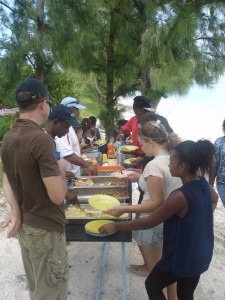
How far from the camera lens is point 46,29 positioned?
23.9ft

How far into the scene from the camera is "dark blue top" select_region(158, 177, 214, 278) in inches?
54.4

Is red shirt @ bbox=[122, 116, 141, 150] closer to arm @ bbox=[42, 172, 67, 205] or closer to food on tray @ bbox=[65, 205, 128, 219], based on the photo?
food on tray @ bbox=[65, 205, 128, 219]

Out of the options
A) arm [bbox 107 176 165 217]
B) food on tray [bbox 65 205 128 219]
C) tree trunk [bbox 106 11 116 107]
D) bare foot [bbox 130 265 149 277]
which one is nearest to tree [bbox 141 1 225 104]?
tree trunk [bbox 106 11 116 107]

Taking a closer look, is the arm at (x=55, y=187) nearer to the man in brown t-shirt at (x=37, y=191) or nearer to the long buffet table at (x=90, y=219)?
the man in brown t-shirt at (x=37, y=191)

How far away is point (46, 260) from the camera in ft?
4.80

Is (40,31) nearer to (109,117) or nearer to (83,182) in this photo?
(109,117)

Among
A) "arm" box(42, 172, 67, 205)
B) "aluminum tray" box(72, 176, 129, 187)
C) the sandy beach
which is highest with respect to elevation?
"arm" box(42, 172, 67, 205)

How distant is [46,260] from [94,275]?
126 centimetres

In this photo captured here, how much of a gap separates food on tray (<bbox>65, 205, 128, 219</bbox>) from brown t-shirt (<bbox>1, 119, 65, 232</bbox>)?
40 cm

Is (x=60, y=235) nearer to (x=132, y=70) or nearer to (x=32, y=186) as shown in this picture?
(x=32, y=186)

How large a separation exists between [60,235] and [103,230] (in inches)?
9.0

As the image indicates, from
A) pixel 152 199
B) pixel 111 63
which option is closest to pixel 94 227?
pixel 152 199

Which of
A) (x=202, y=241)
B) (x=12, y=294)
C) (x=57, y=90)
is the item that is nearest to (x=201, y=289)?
(x=202, y=241)

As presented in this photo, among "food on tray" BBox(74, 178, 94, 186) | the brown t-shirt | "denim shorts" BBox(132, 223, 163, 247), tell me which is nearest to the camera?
the brown t-shirt
